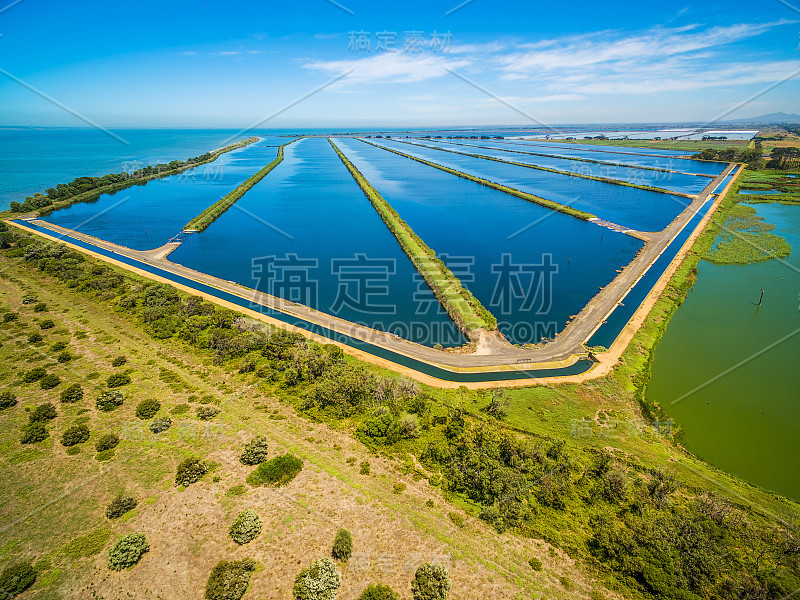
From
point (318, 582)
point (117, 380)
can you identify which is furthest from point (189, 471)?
point (117, 380)

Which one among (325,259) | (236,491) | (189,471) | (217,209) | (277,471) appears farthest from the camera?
(217,209)

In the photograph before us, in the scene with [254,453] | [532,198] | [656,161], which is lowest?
[254,453]

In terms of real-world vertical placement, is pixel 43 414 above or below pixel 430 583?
above

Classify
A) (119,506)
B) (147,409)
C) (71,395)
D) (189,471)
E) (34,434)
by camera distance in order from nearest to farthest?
1. (119,506)
2. (189,471)
3. (34,434)
4. (147,409)
5. (71,395)

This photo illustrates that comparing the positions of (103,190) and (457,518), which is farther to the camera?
(103,190)

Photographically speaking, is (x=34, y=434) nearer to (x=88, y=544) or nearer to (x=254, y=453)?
(x=88, y=544)

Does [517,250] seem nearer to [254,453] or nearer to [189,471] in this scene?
[254,453]
